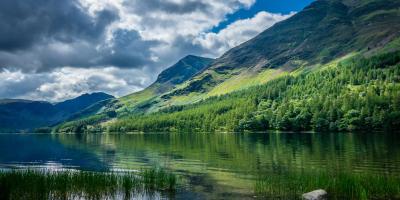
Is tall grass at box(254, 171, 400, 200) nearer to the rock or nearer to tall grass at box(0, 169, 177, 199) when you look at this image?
the rock

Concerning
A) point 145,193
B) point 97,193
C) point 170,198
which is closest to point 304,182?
point 170,198

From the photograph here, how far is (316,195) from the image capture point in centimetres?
3791

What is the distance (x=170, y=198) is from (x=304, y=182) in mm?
15795

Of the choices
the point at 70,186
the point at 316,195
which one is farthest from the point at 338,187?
the point at 70,186

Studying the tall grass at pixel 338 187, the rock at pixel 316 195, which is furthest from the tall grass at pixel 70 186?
the rock at pixel 316 195

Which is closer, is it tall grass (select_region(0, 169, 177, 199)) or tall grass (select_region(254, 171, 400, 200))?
tall grass (select_region(0, 169, 177, 199))

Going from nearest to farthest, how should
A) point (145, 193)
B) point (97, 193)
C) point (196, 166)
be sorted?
point (97, 193) < point (145, 193) < point (196, 166)

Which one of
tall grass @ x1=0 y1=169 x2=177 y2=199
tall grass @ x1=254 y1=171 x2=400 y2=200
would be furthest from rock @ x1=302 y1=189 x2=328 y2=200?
tall grass @ x1=0 y1=169 x2=177 y2=199

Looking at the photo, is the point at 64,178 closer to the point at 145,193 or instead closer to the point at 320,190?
the point at 145,193

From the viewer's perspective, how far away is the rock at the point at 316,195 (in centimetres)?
3765

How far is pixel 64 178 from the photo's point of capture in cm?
4094

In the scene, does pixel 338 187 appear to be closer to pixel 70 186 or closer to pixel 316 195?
pixel 316 195

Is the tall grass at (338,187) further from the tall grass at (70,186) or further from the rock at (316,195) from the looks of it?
the tall grass at (70,186)

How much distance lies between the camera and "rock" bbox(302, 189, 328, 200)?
3765 cm
